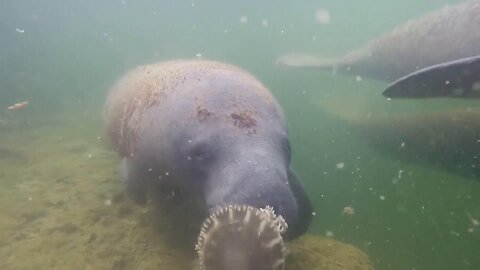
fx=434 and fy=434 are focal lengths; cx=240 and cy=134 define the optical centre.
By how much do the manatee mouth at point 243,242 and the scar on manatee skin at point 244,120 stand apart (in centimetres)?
107

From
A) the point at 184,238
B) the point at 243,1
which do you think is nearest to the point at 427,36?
the point at 184,238

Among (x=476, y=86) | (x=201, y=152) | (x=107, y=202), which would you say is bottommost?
(x=107, y=202)

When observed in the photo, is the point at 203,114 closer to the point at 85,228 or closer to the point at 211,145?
the point at 211,145

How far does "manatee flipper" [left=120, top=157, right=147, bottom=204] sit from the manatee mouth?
2.37 m

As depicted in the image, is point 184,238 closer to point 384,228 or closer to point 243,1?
point 384,228

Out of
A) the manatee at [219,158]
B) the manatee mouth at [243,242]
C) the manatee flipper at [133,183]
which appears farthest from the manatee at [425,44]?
the manatee mouth at [243,242]

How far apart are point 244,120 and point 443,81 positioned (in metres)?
3.22

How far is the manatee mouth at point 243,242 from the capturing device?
8.50ft

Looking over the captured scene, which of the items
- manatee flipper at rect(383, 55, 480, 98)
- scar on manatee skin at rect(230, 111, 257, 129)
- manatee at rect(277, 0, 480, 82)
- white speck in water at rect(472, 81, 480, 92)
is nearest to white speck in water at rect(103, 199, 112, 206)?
scar on manatee skin at rect(230, 111, 257, 129)

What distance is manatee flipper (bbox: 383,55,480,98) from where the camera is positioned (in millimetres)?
5238

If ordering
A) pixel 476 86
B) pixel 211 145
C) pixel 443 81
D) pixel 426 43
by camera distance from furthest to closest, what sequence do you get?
1. pixel 426 43
2. pixel 476 86
3. pixel 443 81
4. pixel 211 145

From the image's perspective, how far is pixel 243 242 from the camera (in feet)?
8.55

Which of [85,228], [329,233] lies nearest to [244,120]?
[329,233]

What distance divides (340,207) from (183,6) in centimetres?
8329
